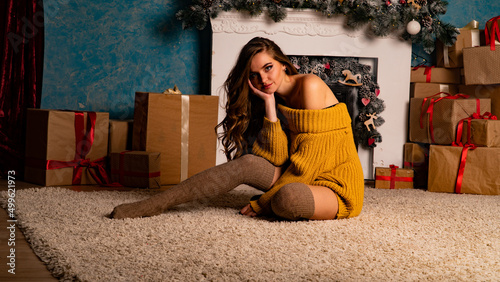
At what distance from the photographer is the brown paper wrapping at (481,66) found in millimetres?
2824

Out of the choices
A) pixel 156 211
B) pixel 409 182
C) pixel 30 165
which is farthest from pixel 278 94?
pixel 30 165

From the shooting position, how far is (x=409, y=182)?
2814mm

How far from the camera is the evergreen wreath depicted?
10.6 ft

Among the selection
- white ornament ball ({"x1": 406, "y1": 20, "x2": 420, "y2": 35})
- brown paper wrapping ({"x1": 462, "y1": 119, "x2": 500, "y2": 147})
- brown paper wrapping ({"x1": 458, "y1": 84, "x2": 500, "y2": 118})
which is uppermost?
white ornament ball ({"x1": 406, "y1": 20, "x2": 420, "y2": 35})

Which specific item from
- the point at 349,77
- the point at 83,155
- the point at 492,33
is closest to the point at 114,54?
the point at 83,155

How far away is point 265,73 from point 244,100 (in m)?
0.15

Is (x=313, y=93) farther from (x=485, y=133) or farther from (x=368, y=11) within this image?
(x=368, y=11)

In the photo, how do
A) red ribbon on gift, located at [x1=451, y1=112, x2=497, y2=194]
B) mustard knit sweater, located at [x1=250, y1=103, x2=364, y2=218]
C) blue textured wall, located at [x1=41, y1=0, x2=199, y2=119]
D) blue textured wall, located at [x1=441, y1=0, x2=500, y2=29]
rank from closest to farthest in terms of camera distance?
mustard knit sweater, located at [x1=250, y1=103, x2=364, y2=218] < red ribbon on gift, located at [x1=451, y1=112, x2=497, y2=194] < blue textured wall, located at [x1=41, y1=0, x2=199, y2=119] < blue textured wall, located at [x1=441, y1=0, x2=500, y2=29]

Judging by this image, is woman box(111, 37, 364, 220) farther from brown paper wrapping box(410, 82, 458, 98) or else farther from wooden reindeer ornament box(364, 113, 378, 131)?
brown paper wrapping box(410, 82, 458, 98)

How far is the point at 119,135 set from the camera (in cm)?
286

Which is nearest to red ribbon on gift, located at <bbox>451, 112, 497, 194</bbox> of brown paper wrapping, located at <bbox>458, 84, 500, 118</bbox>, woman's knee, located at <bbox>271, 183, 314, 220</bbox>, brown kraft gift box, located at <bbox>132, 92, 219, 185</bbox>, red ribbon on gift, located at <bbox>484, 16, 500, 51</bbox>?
brown paper wrapping, located at <bbox>458, 84, 500, 118</bbox>

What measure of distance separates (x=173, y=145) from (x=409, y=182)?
1.50 metres

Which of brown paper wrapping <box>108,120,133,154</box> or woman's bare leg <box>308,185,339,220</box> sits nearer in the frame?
woman's bare leg <box>308,185,339,220</box>

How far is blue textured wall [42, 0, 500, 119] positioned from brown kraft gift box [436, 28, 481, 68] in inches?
68.0
